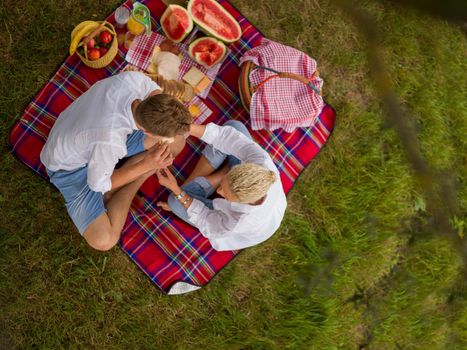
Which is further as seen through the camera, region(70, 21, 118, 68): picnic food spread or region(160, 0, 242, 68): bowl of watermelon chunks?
region(160, 0, 242, 68): bowl of watermelon chunks

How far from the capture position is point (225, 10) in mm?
4582

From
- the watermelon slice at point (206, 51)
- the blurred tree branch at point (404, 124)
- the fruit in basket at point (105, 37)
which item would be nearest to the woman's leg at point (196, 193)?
the watermelon slice at point (206, 51)

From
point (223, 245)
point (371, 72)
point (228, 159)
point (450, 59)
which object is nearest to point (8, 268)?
point (223, 245)

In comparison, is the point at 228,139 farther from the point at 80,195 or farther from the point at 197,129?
the point at 80,195

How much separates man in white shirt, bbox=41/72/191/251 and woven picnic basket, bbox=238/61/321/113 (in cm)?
104

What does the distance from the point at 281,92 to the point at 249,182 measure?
4.41 ft

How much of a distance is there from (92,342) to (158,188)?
1.64 m

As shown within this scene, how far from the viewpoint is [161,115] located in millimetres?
3084

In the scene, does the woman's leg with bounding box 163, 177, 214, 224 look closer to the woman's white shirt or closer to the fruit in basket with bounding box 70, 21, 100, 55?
the woman's white shirt

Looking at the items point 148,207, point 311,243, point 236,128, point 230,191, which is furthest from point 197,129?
point 311,243

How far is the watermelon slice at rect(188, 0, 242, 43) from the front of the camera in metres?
4.45

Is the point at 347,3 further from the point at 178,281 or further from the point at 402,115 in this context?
the point at 178,281

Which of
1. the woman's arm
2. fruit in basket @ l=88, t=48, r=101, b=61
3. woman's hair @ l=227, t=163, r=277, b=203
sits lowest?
fruit in basket @ l=88, t=48, r=101, b=61

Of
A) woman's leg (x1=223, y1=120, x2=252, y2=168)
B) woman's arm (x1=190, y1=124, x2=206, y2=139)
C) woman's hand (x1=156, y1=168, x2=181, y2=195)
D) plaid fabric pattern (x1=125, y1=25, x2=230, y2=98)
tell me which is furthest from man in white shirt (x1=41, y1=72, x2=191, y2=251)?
plaid fabric pattern (x1=125, y1=25, x2=230, y2=98)
